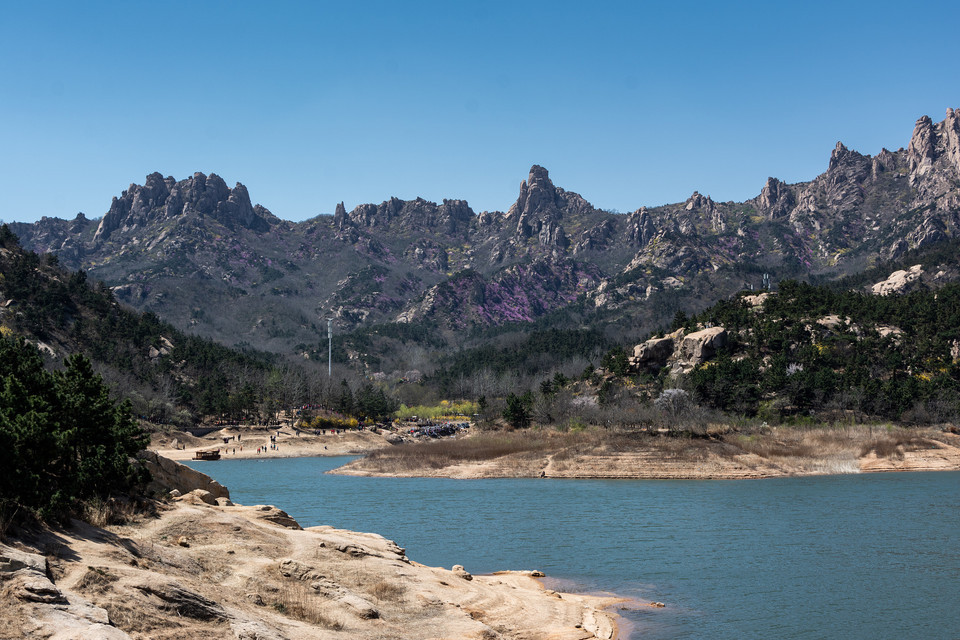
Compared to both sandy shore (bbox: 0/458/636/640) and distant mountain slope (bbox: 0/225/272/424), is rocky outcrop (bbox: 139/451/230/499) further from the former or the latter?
distant mountain slope (bbox: 0/225/272/424)

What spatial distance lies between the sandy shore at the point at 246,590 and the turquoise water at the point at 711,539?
488cm

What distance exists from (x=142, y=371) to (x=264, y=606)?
146 meters

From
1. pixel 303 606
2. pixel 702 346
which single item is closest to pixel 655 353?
pixel 702 346

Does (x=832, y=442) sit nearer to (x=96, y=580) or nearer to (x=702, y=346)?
(x=702, y=346)

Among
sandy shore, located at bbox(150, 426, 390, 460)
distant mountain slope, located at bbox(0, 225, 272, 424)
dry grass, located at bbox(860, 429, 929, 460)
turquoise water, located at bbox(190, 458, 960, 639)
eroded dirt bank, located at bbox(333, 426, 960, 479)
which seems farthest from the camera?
distant mountain slope, located at bbox(0, 225, 272, 424)

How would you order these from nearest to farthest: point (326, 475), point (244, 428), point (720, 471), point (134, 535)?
point (134, 535)
point (720, 471)
point (326, 475)
point (244, 428)

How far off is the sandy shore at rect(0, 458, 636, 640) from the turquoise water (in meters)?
4.88

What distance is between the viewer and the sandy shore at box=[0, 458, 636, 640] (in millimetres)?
15836

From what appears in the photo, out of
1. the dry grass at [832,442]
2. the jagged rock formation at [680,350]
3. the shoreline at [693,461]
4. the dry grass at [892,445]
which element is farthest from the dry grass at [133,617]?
the jagged rock formation at [680,350]

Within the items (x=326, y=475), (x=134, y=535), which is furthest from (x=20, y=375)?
(x=326, y=475)

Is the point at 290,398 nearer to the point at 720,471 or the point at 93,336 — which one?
the point at 93,336

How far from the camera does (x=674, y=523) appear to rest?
50.6 meters

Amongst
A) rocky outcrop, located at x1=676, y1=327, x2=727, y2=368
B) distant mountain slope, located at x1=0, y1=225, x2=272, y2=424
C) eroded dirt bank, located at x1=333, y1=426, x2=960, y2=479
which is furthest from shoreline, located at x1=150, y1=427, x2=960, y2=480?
distant mountain slope, located at x1=0, y1=225, x2=272, y2=424

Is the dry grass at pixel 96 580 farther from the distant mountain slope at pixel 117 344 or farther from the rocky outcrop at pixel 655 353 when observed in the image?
the rocky outcrop at pixel 655 353
